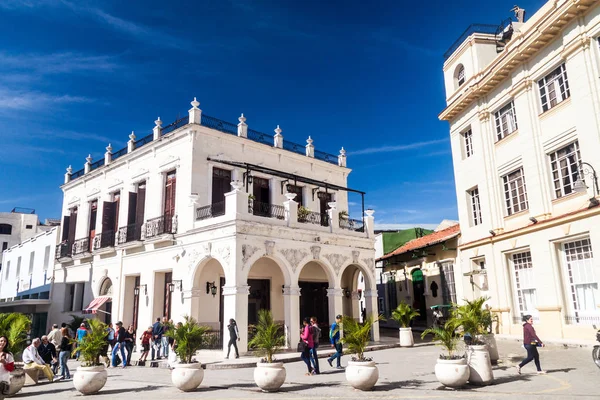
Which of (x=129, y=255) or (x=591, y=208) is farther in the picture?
(x=129, y=255)

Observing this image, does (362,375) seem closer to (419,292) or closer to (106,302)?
(106,302)

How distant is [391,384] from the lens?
33.8ft

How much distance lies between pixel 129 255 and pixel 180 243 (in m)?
4.20

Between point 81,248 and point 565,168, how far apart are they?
23.4 m

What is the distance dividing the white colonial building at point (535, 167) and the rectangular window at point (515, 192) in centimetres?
4

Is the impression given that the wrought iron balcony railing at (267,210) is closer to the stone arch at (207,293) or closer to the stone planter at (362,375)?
the stone arch at (207,293)

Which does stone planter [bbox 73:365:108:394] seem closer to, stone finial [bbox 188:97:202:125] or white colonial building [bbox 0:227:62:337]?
stone finial [bbox 188:97:202:125]

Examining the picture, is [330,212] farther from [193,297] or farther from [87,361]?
[87,361]

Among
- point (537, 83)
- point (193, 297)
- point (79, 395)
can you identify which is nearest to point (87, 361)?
point (79, 395)

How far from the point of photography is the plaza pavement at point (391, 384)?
351 inches

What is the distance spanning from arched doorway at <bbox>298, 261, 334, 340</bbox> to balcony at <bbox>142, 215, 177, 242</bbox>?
6130 mm

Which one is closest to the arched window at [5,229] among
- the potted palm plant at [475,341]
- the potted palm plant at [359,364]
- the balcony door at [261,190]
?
the balcony door at [261,190]

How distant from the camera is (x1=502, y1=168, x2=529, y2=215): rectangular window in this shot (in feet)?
57.6

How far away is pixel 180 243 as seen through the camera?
63.1 ft
